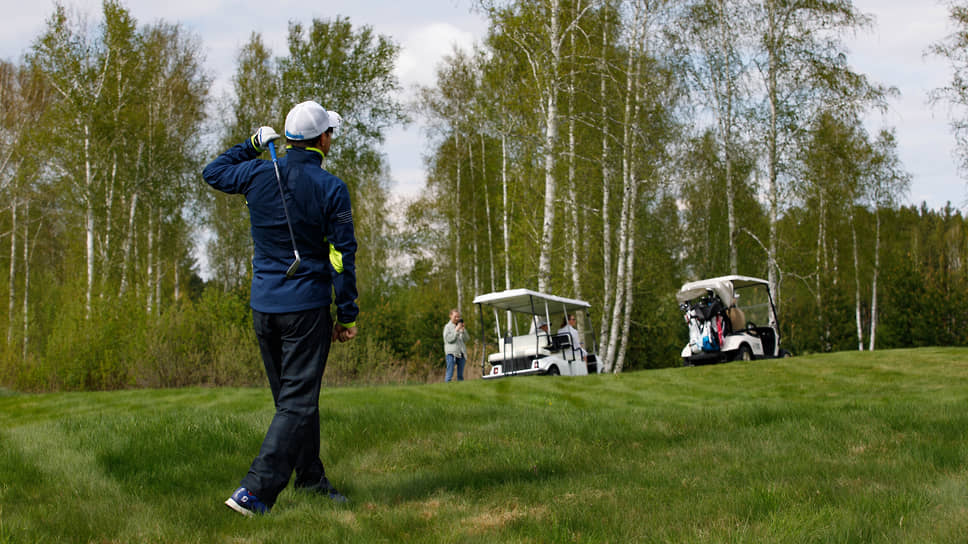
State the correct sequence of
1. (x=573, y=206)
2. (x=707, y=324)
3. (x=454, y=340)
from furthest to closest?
(x=573, y=206) < (x=707, y=324) < (x=454, y=340)

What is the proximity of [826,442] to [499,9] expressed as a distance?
1646 cm

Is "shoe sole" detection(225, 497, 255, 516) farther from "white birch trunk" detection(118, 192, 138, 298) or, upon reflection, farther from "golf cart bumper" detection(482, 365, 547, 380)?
"white birch trunk" detection(118, 192, 138, 298)

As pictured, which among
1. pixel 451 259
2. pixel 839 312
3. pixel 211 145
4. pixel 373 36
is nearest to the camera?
pixel 373 36

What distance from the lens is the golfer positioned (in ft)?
13.3

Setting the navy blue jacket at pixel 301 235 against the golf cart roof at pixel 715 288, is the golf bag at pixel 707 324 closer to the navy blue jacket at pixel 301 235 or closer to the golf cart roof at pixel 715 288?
the golf cart roof at pixel 715 288

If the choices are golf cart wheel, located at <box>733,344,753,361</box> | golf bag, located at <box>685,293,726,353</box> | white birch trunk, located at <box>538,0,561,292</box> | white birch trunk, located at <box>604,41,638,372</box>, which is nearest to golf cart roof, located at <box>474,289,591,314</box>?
white birch trunk, located at <box>538,0,561,292</box>

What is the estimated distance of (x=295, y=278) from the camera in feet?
13.5

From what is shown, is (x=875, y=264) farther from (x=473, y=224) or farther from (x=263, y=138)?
(x=263, y=138)

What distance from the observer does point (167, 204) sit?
29.5 metres

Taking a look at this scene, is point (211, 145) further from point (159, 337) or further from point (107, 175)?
point (159, 337)

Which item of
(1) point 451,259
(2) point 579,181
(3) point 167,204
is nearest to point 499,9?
(2) point 579,181

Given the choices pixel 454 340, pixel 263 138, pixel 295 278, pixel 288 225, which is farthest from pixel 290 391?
pixel 454 340

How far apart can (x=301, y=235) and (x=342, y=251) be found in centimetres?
26

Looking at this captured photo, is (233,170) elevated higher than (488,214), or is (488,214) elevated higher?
(488,214)
